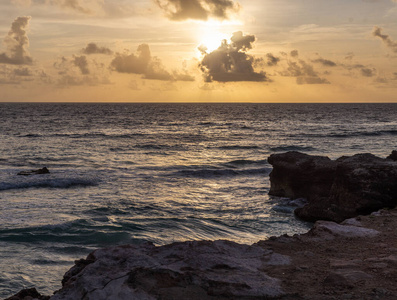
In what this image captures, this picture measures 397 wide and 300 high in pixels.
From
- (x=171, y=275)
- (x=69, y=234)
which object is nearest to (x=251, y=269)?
(x=171, y=275)

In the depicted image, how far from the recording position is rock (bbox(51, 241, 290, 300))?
4949mm

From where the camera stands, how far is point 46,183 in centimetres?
2012

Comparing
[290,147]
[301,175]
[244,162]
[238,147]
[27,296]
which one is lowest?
[244,162]

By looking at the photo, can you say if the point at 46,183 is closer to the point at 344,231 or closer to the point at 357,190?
the point at 357,190

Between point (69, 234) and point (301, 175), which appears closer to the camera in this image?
point (69, 234)

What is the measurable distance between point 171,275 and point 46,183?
16599mm

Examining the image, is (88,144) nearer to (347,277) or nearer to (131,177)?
(131,177)

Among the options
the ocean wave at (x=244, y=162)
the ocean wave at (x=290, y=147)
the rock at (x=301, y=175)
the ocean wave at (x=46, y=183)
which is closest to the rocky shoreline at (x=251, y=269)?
the rock at (x=301, y=175)

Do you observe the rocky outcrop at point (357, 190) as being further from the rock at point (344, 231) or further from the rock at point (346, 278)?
the rock at point (346, 278)

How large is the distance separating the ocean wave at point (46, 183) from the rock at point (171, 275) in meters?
14.7

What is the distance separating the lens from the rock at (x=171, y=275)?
4.95 meters

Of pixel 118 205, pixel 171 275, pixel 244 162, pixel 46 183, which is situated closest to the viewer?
pixel 171 275

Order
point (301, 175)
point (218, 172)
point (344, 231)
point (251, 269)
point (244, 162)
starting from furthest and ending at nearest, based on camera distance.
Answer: point (244, 162)
point (218, 172)
point (301, 175)
point (344, 231)
point (251, 269)

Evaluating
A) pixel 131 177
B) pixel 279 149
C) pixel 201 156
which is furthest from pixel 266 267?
pixel 279 149
